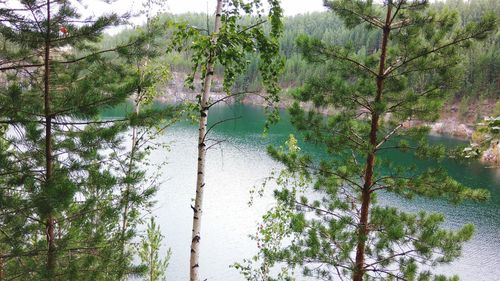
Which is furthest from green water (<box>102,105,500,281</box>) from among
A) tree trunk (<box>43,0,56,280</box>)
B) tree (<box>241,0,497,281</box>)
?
tree trunk (<box>43,0,56,280</box>)

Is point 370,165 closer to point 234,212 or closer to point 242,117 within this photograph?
point 242,117

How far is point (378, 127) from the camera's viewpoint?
7746 mm

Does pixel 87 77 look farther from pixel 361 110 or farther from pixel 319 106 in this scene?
pixel 361 110

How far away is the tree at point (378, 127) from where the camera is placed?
22.5 ft

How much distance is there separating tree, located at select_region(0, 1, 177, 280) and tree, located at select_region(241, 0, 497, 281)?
3.00 meters

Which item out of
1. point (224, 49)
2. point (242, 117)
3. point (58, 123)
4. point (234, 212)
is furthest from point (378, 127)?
point (234, 212)

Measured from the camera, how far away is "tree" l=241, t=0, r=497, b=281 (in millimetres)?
6867

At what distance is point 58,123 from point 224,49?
237cm

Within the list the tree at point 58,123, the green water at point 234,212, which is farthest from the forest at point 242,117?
the green water at point 234,212

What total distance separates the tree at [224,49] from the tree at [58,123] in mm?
730

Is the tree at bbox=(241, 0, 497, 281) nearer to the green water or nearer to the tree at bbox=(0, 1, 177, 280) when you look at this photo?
the tree at bbox=(0, 1, 177, 280)

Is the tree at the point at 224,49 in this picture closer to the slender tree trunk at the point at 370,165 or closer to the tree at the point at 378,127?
the tree at the point at 378,127

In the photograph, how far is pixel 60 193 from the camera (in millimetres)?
4074

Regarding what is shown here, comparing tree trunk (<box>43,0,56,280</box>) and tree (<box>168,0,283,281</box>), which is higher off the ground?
tree (<box>168,0,283,281</box>)
